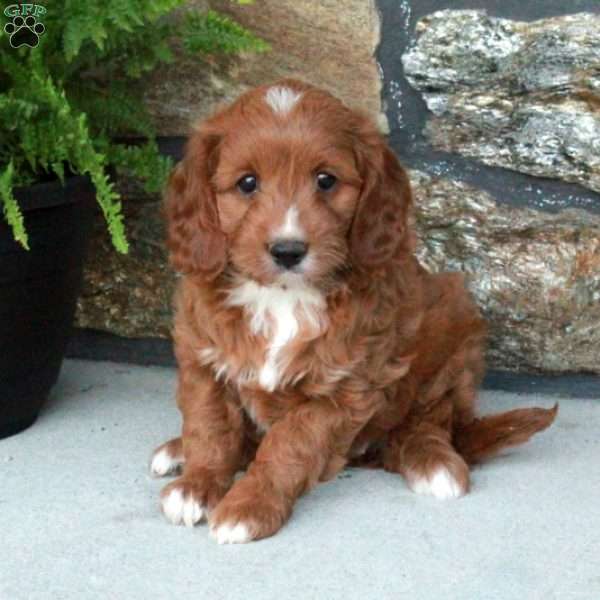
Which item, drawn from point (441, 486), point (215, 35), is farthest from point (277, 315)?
point (215, 35)

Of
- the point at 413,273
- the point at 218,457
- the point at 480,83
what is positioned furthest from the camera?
the point at 480,83

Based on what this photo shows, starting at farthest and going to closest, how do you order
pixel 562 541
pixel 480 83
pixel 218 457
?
pixel 480 83 → pixel 218 457 → pixel 562 541

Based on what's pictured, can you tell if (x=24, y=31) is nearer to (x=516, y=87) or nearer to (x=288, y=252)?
(x=288, y=252)

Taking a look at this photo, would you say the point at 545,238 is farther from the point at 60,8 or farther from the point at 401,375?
the point at 60,8

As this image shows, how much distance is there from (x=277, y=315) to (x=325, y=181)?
36 cm

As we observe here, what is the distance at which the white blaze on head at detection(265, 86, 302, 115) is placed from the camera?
2926mm

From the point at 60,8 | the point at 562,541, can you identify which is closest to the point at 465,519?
the point at 562,541

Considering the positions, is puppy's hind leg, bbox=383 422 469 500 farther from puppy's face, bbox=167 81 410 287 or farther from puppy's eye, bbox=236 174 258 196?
puppy's eye, bbox=236 174 258 196

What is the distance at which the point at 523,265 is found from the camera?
3.80 metres

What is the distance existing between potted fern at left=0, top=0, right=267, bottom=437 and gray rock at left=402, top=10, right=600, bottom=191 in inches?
23.1

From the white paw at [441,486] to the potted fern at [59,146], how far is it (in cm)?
102

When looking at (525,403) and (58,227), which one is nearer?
(58,227)

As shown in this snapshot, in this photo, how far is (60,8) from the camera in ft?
10.8

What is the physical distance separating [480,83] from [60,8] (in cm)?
128
